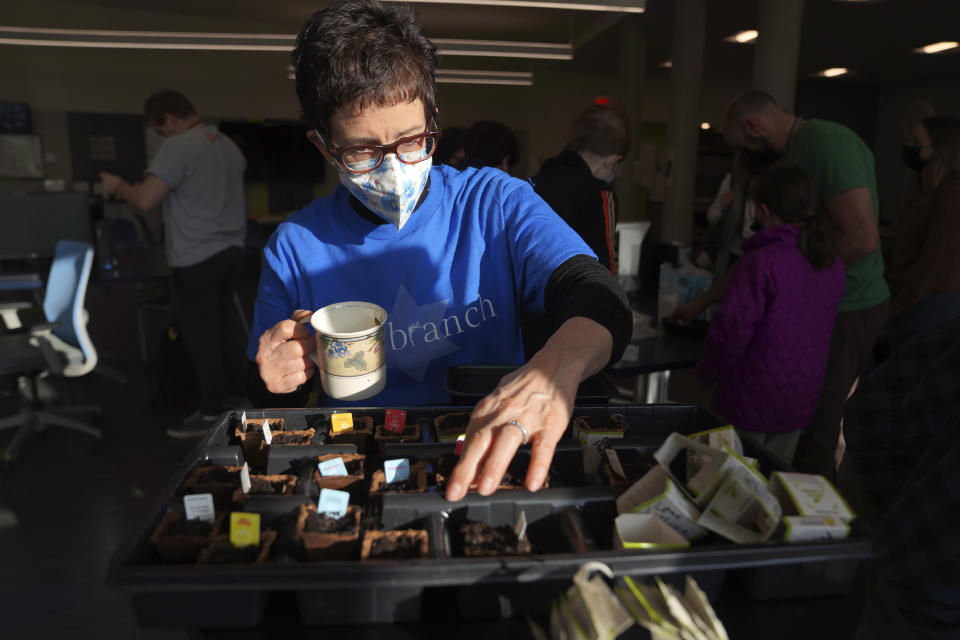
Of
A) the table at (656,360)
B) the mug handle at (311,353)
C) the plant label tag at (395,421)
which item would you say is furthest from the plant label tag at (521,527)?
the table at (656,360)

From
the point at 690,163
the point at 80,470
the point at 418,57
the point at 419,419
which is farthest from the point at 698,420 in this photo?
the point at 690,163

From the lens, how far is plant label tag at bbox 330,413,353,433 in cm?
100

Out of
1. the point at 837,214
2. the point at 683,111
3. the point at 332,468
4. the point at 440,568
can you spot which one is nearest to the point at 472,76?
the point at 683,111

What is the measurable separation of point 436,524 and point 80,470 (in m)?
3.14

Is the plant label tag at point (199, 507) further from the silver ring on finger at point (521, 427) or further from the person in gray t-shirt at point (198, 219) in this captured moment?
the person in gray t-shirt at point (198, 219)

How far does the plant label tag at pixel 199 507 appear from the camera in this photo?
0.75m

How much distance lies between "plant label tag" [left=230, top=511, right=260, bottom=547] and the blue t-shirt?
484 mm

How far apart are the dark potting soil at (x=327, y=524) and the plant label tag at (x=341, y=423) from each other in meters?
0.25

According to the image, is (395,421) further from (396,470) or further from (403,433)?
(396,470)

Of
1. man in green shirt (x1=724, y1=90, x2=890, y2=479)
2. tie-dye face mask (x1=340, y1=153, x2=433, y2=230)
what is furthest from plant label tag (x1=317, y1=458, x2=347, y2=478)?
man in green shirt (x1=724, y1=90, x2=890, y2=479)

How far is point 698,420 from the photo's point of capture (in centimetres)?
105

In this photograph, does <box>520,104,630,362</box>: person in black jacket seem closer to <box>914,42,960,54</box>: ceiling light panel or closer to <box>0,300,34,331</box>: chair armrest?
<box>0,300,34,331</box>: chair armrest

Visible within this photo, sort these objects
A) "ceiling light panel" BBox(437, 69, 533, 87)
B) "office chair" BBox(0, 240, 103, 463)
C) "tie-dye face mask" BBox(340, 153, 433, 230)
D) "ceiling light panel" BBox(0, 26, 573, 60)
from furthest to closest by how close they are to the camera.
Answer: "ceiling light panel" BBox(437, 69, 533, 87) → "ceiling light panel" BBox(0, 26, 573, 60) → "office chair" BBox(0, 240, 103, 463) → "tie-dye face mask" BBox(340, 153, 433, 230)

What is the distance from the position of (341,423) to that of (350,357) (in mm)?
140
